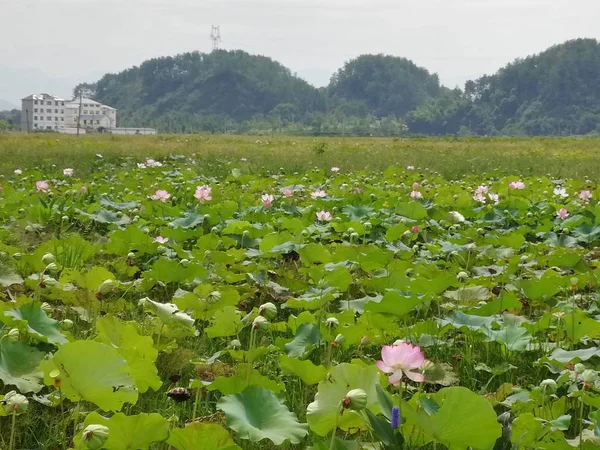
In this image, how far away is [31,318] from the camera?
1.65 m

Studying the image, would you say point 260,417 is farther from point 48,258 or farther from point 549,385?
point 48,258

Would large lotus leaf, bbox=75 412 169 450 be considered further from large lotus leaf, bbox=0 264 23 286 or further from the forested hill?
the forested hill

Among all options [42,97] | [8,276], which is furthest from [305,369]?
[42,97]

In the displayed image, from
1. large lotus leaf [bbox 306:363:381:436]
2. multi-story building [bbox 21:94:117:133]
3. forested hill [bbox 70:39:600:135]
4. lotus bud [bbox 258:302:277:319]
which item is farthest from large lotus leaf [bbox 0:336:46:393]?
multi-story building [bbox 21:94:117:133]

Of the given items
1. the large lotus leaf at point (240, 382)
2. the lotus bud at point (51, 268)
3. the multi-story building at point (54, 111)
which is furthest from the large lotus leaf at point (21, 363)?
the multi-story building at point (54, 111)

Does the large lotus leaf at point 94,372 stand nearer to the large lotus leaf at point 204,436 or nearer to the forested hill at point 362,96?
the large lotus leaf at point 204,436

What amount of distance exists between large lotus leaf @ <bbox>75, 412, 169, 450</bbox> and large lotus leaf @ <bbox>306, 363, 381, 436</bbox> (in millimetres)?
237

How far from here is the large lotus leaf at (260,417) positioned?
117 centimetres

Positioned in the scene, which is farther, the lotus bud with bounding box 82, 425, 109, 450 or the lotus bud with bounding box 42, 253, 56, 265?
the lotus bud with bounding box 42, 253, 56, 265

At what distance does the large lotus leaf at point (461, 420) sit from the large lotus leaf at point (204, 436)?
0.29 meters

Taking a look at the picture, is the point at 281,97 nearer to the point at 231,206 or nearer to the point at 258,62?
the point at 258,62

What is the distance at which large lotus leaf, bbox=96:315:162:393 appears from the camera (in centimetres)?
144

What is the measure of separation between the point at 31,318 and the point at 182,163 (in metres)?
8.10

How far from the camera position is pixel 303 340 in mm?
1771
